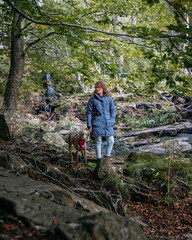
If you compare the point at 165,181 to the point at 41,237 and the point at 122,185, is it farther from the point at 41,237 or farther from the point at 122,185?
the point at 41,237

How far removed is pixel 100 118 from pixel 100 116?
0.05m

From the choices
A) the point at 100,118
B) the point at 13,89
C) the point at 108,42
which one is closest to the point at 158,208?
the point at 100,118

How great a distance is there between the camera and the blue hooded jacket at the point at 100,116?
4.61m

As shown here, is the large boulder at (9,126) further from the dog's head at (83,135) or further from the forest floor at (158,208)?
the dog's head at (83,135)

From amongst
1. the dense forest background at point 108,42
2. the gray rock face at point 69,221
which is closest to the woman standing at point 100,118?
the dense forest background at point 108,42

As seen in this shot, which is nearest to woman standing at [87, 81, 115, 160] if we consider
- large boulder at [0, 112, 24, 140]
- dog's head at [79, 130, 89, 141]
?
dog's head at [79, 130, 89, 141]

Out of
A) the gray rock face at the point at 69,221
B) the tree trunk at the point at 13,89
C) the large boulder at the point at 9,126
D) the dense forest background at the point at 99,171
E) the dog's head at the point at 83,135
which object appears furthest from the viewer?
the tree trunk at the point at 13,89

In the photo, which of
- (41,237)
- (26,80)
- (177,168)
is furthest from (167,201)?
(26,80)

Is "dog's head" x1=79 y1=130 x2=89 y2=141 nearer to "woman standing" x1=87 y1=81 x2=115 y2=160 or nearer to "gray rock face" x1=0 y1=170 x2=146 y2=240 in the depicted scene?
"woman standing" x1=87 y1=81 x2=115 y2=160

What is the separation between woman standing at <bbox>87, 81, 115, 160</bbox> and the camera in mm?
4613

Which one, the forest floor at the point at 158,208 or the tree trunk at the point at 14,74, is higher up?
the tree trunk at the point at 14,74

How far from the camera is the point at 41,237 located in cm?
132

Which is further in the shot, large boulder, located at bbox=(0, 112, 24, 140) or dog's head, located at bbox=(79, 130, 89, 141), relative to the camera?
large boulder, located at bbox=(0, 112, 24, 140)

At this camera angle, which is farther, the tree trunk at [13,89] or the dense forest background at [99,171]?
the tree trunk at [13,89]
